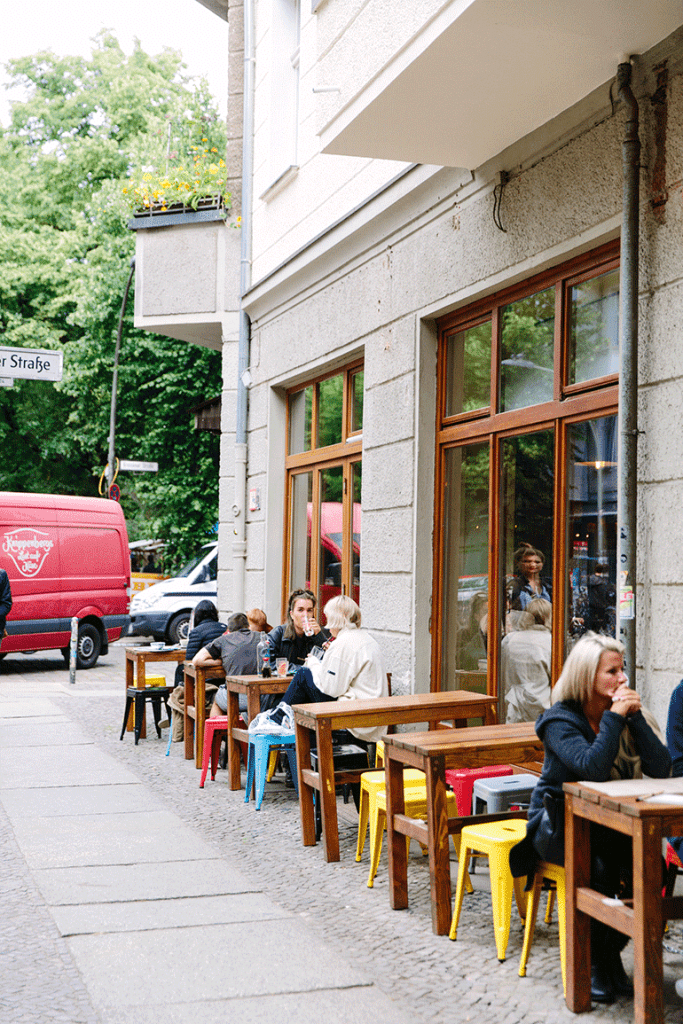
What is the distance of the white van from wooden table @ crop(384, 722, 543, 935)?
1442cm

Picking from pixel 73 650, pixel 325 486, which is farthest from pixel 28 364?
pixel 73 650

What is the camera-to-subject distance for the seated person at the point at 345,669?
7277 mm

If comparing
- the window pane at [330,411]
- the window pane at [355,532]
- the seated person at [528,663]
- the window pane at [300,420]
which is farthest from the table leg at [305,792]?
the window pane at [300,420]

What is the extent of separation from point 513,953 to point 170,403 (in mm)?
19798

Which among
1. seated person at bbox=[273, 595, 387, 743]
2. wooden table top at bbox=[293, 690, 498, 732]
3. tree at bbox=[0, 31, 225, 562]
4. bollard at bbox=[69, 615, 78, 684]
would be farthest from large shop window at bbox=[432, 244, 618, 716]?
tree at bbox=[0, 31, 225, 562]

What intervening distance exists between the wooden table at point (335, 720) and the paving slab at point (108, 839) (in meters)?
0.67

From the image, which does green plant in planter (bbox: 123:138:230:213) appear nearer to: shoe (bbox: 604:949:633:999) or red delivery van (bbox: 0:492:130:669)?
red delivery van (bbox: 0:492:130:669)

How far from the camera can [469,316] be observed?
317 inches

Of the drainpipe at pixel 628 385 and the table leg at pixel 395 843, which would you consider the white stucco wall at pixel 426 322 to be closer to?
the drainpipe at pixel 628 385

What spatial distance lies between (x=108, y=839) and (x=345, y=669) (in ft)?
5.90

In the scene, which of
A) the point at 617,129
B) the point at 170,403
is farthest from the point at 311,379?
the point at 170,403

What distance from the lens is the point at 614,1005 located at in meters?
4.13

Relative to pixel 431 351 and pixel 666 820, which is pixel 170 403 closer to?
pixel 431 351

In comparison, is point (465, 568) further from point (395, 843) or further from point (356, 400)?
point (395, 843)
